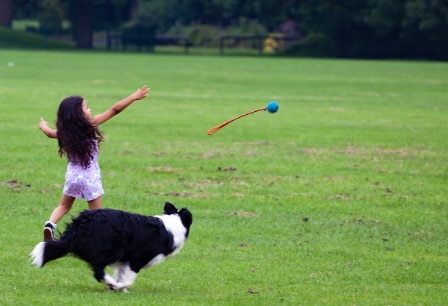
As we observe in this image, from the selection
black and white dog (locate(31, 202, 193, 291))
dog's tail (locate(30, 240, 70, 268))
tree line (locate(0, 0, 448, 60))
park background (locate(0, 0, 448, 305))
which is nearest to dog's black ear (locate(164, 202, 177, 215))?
black and white dog (locate(31, 202, 193, 291))

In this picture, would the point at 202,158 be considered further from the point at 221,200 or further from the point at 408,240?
the point at 408,240

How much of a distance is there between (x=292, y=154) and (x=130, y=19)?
81.6 m

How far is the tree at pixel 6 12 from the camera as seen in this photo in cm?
6956

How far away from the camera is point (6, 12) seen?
70.3 m

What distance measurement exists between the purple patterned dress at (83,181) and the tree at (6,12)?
6495 centimetres

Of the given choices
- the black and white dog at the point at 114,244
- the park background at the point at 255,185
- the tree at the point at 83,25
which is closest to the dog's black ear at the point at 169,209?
the black and white dog at the point at 114,244

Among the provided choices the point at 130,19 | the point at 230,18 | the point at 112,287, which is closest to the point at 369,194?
the point at 112,287

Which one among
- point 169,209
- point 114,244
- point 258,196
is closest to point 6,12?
point 258,196

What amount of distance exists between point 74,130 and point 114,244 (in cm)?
133

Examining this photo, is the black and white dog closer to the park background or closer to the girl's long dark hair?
the park background

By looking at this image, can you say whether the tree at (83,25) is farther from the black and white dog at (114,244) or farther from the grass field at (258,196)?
the black and white dog at (114,244)

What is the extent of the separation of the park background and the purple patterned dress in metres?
0.70

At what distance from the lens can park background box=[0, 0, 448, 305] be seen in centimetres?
717

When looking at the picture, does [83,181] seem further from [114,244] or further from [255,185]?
[255,185]
